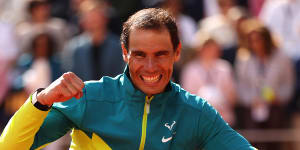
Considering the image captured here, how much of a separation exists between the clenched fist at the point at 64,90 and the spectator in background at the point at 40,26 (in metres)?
5.30

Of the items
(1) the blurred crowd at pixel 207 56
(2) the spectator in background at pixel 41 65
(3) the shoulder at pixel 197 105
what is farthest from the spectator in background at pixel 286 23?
(3) the shoulder at pixel 197 105

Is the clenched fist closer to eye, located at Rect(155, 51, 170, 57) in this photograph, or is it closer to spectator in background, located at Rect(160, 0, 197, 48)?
eye, located at Rect(155, 51, 170, 57)

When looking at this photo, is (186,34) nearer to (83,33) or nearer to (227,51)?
A: (227,51)

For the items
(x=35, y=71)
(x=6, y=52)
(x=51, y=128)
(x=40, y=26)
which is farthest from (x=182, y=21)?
(x=51, y=128)

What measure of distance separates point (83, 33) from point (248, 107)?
2344 mm

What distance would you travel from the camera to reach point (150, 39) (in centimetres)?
383

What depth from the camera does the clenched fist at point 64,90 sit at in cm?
359

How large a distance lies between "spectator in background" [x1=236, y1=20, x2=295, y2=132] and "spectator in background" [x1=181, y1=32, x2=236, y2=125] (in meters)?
0.20

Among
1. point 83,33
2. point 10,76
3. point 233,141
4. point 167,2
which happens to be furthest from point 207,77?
point 233,141

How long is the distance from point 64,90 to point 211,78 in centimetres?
493

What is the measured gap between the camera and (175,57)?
404 centimetres

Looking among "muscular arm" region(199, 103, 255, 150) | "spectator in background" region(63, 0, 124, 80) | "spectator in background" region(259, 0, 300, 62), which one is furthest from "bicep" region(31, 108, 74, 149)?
"spectator in background" region(259, 0, 300, 62)

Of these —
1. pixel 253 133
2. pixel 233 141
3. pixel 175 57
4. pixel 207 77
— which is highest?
pixel 175 57

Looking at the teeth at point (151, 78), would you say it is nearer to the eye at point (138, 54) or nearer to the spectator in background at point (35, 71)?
the eye at point (138, 54)
